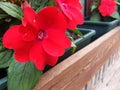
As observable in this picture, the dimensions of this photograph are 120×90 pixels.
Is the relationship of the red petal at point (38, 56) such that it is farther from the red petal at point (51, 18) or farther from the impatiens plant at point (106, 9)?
the impatiens plant at point (106, 9)

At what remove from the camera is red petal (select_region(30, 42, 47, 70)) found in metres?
0.42

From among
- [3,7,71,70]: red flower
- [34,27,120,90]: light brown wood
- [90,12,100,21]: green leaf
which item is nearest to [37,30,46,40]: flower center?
[3,7,71,70]: red flower

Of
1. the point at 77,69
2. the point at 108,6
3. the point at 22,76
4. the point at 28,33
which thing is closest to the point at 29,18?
the point at 28,33

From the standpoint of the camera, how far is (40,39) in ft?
1.43

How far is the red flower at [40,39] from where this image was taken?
41 centimetres

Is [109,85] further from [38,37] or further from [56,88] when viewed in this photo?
[38,37]

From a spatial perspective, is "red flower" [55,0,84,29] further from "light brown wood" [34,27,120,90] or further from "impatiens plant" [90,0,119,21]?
"impatiens plant" [90,0,119,21]

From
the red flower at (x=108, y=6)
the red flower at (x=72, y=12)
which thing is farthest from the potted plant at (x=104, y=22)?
the red flower at (x=72, y=12)

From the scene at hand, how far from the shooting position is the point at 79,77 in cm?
74

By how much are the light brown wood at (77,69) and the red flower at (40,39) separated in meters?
0.12

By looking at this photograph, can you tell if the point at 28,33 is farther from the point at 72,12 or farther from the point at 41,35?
the point at 72,12

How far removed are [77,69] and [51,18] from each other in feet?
0.99

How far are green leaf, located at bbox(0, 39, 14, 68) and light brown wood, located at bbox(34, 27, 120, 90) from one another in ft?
0.27

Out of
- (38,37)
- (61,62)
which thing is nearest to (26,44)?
(38,37)
